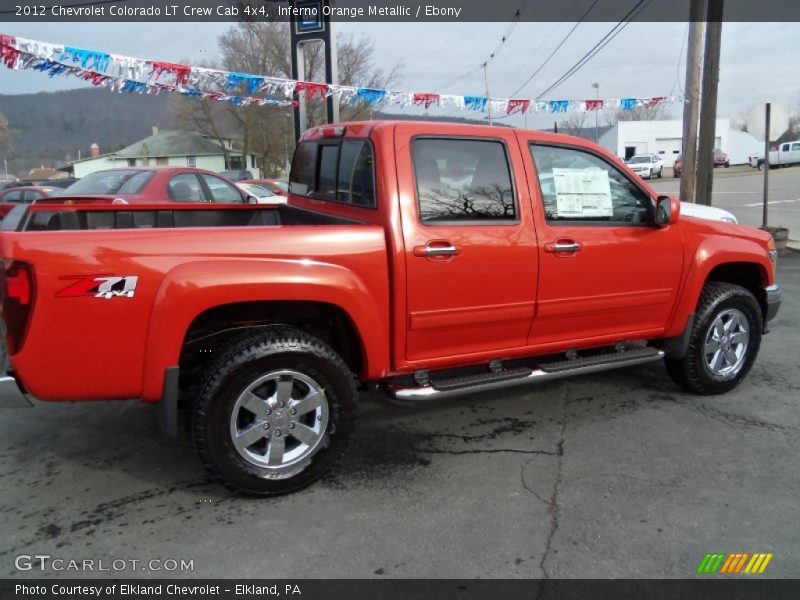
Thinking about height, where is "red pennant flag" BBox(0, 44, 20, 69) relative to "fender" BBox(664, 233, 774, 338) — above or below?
above

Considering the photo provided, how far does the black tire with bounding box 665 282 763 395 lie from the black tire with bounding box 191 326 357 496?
2.56m

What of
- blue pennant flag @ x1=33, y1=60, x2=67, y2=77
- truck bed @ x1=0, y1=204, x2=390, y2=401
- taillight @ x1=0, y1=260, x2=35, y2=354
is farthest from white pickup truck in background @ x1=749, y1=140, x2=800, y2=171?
taillight @ x1=0, y1=260, x2=35, y2=354

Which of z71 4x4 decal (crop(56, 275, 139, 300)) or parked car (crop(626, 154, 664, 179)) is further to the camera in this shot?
parked car (crop(626, 154, 664, 179))

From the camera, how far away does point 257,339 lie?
3.19 m

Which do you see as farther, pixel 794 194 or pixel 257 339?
pixel 794 194

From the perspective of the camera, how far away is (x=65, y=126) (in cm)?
9212

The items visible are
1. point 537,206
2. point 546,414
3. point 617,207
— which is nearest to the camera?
point 537,206

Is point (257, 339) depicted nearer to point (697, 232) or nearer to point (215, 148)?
point (697, 232)

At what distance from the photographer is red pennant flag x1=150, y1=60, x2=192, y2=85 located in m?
7.21

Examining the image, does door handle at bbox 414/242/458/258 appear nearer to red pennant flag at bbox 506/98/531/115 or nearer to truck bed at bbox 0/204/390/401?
truck bed at bbox 0/204/390/401

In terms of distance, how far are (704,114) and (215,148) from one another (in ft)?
184

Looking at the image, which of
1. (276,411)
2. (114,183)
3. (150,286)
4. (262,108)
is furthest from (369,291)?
(262,108)

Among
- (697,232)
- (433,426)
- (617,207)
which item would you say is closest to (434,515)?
(433,426)

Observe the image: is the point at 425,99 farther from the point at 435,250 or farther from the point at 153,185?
the point at 435,250
